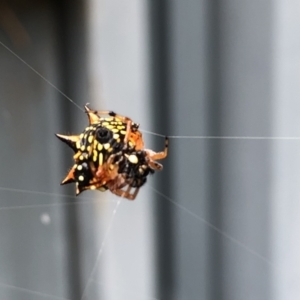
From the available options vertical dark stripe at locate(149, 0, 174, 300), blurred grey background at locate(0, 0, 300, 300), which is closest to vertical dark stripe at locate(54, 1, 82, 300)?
blurred grey background at locate(0, 0, 300, 300)

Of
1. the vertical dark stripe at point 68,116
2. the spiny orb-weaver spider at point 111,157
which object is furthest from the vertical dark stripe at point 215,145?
the vertical dark stripe at point 68,116

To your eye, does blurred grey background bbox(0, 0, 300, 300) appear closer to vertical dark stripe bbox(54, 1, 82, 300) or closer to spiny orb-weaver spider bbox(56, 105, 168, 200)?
vertical dark stripe bbox(54, 1, 82, 300)

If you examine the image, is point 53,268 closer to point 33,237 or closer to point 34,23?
point 33,237

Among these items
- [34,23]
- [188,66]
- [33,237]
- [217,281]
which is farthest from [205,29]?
[33,237]

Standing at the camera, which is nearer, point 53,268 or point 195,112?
point 195,112

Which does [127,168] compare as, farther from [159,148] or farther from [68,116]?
[68,116]

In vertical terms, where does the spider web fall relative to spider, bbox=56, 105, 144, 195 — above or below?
below
